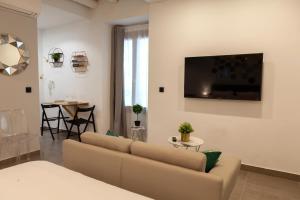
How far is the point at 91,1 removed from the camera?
4.58 meters

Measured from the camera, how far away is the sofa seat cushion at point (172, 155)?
5.37 ft

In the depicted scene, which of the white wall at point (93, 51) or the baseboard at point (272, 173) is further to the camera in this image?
the white wall at point (93, 51)

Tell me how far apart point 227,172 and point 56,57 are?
16.4 feet

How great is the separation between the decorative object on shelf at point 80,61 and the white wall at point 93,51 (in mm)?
96

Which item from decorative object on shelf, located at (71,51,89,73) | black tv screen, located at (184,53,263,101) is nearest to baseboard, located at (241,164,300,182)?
black tv screen, located at (184,53,263,101)

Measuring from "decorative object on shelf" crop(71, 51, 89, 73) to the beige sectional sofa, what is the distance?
3232mm

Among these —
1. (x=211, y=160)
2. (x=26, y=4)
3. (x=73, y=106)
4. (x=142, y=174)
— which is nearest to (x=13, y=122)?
(x=73, y=106)

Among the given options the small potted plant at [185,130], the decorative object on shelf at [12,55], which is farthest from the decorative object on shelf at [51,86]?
the small potted plant at [185,130]

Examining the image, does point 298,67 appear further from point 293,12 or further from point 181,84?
point 181,84

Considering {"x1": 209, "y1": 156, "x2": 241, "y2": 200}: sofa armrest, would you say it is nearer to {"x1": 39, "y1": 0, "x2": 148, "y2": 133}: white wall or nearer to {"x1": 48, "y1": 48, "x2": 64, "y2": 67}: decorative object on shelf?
{"x1": 39, "y1": 0, "x2": 148, "y2": 133}: white wall

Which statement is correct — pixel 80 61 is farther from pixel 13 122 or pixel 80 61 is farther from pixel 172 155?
pixel 172 155

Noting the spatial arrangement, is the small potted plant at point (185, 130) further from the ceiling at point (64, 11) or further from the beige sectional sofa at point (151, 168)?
the ceiling at point (64, 11)

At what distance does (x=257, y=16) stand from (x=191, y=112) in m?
1.69

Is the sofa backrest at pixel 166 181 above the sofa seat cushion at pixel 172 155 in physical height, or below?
below
